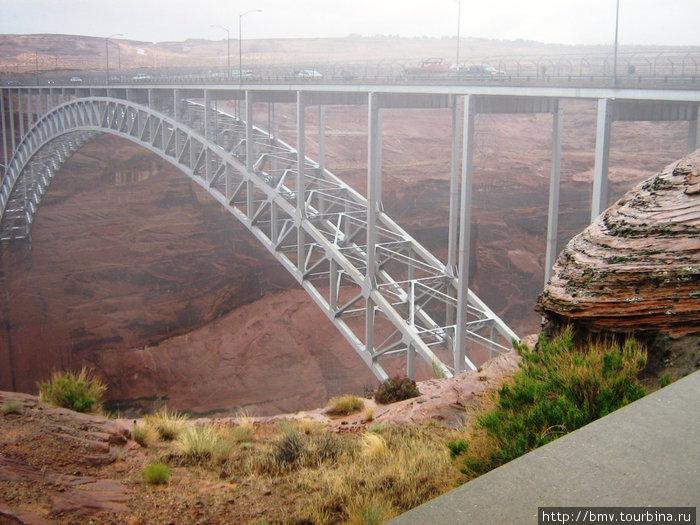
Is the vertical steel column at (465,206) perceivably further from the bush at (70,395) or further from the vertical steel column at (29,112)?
the vertical steel column at (29,112)

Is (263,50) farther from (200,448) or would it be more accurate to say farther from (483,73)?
(200,448)

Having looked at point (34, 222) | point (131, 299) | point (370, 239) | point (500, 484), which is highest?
point (500, 484)

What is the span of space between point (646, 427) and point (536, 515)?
1.06m

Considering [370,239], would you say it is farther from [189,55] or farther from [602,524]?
[189,55]

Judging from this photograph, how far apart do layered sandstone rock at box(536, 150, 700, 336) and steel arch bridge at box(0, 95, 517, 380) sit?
920cm

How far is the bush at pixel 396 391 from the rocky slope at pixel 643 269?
6364 millimetres

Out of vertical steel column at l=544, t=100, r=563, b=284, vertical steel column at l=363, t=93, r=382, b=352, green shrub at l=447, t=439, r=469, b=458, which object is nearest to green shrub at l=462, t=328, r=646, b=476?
green shrub at l=447, t=439, r=469, b=458

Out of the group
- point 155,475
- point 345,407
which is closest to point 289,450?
point 155,475

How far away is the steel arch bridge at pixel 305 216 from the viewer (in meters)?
19.1

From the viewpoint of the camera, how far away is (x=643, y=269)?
5980 mm

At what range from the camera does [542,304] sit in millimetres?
6656

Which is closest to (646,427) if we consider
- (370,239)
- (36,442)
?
(36,442)

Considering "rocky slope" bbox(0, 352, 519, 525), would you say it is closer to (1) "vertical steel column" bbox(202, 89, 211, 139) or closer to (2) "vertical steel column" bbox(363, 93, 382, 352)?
(2) "vertical steel column" bbox(363, 93, 382, 352)

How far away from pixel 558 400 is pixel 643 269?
1.47 metres
